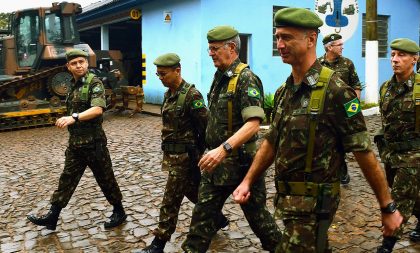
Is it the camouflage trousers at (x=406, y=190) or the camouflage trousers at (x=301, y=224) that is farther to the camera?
the camouflage trousers at (x=406, y=190)

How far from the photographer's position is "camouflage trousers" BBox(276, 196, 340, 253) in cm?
236

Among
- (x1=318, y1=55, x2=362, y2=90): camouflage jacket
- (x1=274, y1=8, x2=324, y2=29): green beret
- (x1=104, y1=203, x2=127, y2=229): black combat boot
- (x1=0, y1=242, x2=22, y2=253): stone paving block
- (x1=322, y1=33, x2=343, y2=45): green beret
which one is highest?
(x1=322, y1=33, x2=343, y2=45): green beret

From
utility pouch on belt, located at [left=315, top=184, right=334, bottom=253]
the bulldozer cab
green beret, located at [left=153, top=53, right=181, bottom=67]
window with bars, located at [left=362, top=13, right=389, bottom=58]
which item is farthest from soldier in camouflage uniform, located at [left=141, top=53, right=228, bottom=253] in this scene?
window with bars, located at [left=362, top=13, right=389, bottom=58]

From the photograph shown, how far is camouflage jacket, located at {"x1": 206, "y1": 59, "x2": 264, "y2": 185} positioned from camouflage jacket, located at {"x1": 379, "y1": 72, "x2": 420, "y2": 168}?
129 centimetres

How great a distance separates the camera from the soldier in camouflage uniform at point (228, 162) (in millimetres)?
Answer: 3314

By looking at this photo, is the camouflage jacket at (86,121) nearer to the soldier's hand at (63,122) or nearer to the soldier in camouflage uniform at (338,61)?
the soldier's hand at (63,122)

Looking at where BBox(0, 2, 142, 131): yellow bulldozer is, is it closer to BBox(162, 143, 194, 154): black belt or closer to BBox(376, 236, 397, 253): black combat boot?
BBox(162, 143, 194, 154): black belt

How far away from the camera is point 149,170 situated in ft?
23.0

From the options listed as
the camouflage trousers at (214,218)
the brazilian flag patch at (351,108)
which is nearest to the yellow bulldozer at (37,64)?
the camouflage trousers at (214,218)

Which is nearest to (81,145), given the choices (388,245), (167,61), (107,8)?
(167,61)

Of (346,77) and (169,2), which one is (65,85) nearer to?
(169,2)

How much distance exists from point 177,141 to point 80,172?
1.31 meters

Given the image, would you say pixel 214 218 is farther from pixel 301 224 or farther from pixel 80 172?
pixel 80 172

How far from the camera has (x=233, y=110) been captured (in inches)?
133
